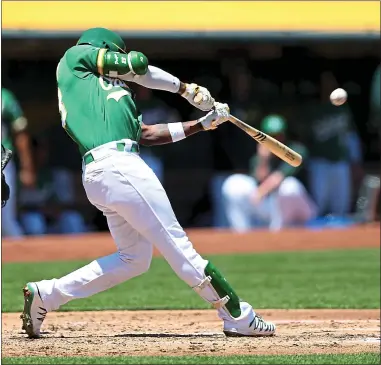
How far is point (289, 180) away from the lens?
13.4 m

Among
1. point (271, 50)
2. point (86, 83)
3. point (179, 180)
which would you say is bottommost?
point (179, 180)

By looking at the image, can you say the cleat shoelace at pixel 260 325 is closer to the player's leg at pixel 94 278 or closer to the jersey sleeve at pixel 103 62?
the player's leg at pixel 94 278

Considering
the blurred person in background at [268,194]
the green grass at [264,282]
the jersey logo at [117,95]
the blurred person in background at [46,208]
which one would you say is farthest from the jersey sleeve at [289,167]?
the jersey logo at [117,95]

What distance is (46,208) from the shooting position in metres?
13.7

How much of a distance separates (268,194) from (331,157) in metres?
1.57

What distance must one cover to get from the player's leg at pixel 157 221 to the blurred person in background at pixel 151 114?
800cm

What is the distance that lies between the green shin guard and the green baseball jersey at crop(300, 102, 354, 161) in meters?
8.55

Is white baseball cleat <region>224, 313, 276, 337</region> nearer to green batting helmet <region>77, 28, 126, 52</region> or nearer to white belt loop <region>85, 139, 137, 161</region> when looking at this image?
white belt loop <region>85, 139, 137, 161</region>

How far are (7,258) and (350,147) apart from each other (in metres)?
5.44

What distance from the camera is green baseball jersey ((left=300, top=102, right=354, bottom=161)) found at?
14.3 meters

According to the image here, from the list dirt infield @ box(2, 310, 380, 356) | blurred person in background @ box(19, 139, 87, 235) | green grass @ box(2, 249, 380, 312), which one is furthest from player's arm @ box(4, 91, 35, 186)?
dirt infield @ box(2, 310, 380, 356)

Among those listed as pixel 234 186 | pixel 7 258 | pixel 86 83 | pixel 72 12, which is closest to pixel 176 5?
pixel 72 12

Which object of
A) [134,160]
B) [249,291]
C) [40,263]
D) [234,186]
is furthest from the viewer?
[234,186]

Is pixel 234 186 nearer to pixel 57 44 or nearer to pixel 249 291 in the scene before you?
pixel 57 44
